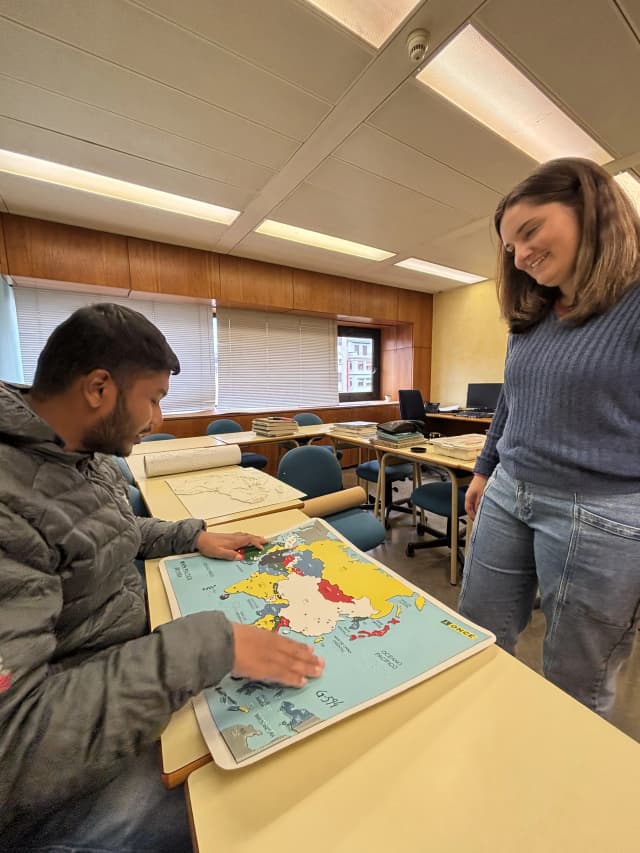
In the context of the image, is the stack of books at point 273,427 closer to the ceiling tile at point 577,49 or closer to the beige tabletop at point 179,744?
the beige tabletop at point 179,744

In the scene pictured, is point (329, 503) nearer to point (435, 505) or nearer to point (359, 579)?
point (359, 579)

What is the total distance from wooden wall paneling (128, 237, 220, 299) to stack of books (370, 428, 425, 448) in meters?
2.70

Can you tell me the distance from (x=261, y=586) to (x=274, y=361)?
4416 mm

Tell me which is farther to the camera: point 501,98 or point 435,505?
point 435,505

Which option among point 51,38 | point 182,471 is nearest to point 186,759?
point 182,471

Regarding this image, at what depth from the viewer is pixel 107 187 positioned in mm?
2750

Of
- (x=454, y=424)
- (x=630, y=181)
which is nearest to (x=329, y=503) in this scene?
(x=630, y=181)

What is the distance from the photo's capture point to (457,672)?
0.58 metres

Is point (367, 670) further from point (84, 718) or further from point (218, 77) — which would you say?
point (218, 77)

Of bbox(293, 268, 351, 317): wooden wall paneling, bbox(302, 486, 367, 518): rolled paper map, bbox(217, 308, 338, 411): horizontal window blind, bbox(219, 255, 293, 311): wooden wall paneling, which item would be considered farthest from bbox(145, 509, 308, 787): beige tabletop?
bbox(293, 268, 351, 317): wooden wall paneling

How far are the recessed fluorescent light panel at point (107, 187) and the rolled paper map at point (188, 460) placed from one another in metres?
2.17

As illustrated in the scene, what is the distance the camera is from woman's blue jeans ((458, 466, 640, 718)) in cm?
73

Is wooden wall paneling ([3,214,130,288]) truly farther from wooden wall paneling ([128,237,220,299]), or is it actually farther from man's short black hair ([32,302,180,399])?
man's short black hair ([32,302,180,399])

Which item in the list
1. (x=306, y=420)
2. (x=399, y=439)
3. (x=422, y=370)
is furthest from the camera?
(x=422, y=370)
